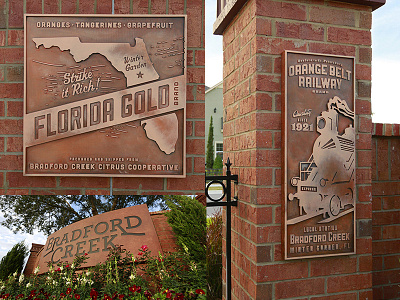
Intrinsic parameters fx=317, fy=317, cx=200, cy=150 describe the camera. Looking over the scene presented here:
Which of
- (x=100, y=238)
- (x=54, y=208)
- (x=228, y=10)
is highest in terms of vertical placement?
(x=228, y=10)

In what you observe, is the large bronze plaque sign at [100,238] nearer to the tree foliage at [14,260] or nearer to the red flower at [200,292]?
the tree foliage at [14,260]

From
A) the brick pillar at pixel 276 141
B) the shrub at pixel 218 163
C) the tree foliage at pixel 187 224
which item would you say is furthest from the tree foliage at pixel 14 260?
the shrub at pixel 218 163

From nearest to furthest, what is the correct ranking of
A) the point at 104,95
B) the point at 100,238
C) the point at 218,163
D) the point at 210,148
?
the point at 104,95
the point at 100,238
the point at 218,163
the point at 210,148

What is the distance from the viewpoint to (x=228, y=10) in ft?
8.55

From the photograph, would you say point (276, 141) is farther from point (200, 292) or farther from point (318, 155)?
point (200, 292)

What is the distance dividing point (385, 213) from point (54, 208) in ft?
8.74

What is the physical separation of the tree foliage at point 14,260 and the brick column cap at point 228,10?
2.38 meters

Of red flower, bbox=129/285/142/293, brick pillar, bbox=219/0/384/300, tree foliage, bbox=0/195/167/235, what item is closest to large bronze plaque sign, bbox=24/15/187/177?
tree foliage, bbox=0/195/167/235

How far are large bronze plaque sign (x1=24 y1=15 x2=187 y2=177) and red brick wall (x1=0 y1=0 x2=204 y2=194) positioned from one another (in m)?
0.06

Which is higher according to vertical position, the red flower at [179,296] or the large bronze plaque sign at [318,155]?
the large bronze plaque sign at [318,155]

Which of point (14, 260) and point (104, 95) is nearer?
point (104, 95)

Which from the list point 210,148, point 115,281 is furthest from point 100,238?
point 210,148

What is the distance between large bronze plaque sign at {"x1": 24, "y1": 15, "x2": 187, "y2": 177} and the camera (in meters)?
2.14

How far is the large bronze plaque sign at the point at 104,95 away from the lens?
2.14 metres
